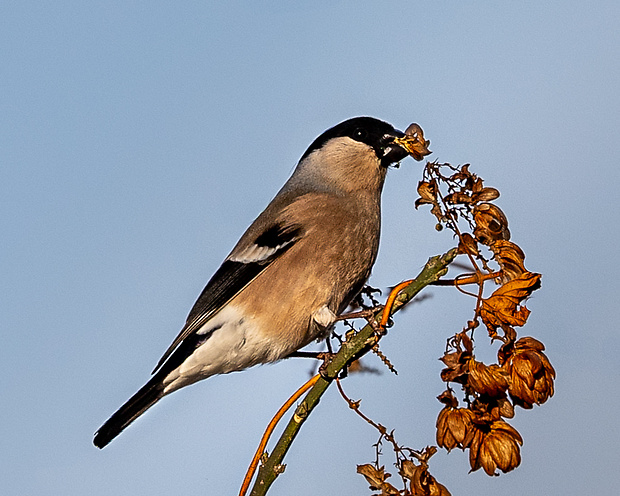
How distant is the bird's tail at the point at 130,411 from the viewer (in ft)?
12.5

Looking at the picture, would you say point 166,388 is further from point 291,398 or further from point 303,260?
point 291,398

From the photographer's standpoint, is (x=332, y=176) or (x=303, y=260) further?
(x=332, y=176)

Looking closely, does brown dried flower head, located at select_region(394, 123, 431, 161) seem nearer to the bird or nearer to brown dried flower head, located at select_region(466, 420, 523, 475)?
the bird

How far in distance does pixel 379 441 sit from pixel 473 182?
0.83m

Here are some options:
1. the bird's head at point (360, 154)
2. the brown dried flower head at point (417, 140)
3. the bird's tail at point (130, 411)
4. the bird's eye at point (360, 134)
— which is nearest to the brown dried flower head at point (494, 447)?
the brown dried flower head at point (417, 140)

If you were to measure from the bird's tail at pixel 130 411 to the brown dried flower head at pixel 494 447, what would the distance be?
6.81 ft

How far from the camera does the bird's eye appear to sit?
15.5 feet

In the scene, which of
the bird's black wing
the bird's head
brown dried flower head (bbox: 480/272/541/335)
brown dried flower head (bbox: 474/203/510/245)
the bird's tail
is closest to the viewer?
brown dried flower head (bbox: 480/272/541/335)

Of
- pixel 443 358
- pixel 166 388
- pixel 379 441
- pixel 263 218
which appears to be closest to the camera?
pixel 443 358

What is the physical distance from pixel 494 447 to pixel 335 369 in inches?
23.5

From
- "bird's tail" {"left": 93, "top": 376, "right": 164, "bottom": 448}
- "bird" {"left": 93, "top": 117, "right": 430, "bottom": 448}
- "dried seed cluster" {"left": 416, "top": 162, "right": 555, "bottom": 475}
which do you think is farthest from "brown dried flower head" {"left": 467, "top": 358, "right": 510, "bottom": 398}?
"bird's tail" {"left": 93, "top": 376, "right": 164, "bottom": 448}

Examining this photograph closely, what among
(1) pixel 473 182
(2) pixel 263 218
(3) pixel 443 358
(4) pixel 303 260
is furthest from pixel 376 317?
(2) pixel 263 218

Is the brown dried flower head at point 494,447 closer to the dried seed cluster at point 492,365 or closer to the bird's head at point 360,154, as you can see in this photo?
the dried seed cluster at point 492,365

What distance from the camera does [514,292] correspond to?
2.11 meters
